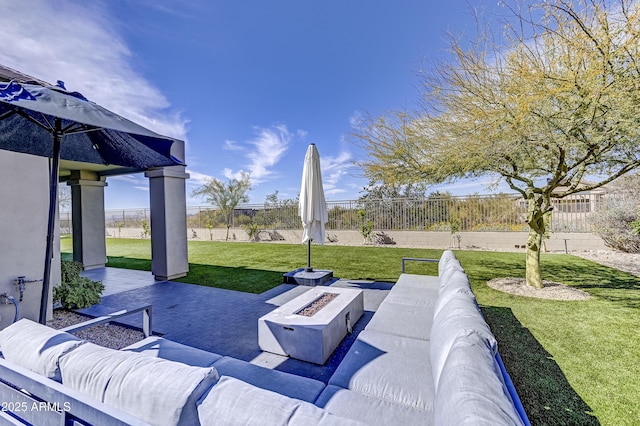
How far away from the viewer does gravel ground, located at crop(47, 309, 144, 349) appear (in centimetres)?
393

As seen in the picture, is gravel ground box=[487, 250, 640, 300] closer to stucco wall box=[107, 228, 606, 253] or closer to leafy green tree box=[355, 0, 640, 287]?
leafy green tree box=[355, 0, 640, 287]

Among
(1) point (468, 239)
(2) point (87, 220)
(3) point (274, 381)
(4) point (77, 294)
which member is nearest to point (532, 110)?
(3) point (274, 381)

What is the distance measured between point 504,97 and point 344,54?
7.38m

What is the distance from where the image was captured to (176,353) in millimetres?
2486

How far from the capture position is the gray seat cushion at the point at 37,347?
1.51 meters

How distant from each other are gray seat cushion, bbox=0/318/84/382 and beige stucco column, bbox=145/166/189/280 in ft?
20.0

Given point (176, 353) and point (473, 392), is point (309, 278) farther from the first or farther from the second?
point (473, 392)

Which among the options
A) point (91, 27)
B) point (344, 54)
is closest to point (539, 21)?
point (344, 54)

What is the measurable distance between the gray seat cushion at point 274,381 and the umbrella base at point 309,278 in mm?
4276

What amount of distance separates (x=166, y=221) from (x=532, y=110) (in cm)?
851

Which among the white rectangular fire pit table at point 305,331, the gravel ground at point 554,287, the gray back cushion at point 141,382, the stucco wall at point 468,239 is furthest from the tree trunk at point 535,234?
the gray back cushion at point 141,382

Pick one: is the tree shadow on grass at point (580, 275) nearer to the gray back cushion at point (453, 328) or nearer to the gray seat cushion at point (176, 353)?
the gray back cushion at point (453, 328)

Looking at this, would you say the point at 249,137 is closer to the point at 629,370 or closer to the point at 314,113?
the point at 314,113

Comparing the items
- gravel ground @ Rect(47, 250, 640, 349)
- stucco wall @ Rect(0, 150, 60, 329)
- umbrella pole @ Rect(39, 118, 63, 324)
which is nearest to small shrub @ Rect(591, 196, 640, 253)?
gravel ground @ Rect(47, 250, 640, 349)
